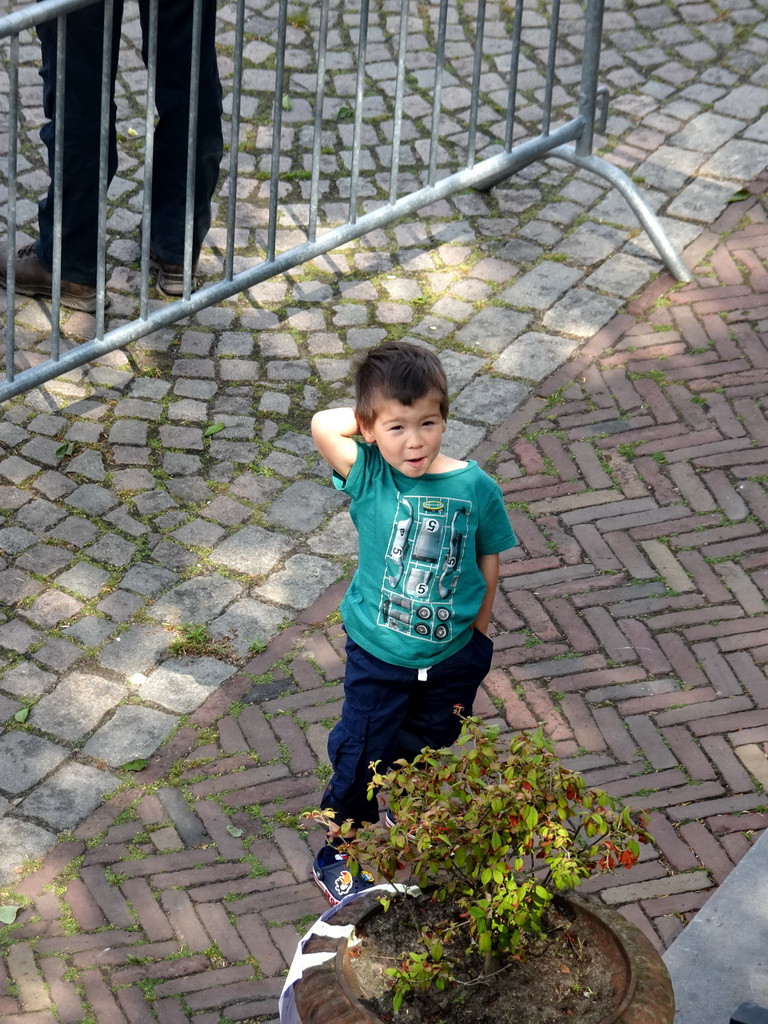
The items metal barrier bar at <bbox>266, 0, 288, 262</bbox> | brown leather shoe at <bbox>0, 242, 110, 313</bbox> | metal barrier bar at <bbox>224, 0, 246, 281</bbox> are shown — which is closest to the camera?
metal barrier bar at <bbox>224, 0, 246, 281</bbox>

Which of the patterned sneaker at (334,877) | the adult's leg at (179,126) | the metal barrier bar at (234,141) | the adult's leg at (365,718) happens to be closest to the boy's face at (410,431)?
the adult's leg at (365,718)

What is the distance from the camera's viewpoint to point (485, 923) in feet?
8.52

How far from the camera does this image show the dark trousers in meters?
5.05

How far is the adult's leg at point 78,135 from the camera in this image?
16.4ft

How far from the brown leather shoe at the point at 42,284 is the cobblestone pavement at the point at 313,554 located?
0.25ft

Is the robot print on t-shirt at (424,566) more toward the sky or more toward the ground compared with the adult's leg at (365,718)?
more toward the sky

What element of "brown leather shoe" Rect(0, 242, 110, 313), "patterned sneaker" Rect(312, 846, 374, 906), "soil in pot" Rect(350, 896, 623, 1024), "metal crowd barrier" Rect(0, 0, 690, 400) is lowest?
"patterned sneaker" Rect(312, 846, 374, 906)

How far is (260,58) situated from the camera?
732 centimetres

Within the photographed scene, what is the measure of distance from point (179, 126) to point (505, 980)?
152 inches

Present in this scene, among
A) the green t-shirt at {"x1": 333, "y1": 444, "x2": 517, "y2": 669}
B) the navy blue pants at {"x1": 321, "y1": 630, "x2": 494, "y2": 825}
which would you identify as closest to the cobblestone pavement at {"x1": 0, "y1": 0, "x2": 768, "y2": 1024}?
the navy blue pants at {"x1": 321, "y1": 630, "x2": 494, "y2": 825}

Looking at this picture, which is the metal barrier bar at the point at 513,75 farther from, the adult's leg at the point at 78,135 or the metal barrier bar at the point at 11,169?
the metal barrier bar at the point at 11,169

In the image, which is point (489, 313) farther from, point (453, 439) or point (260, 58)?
point (260, 58)

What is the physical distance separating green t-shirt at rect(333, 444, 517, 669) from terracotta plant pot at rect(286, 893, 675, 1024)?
2.16 feet

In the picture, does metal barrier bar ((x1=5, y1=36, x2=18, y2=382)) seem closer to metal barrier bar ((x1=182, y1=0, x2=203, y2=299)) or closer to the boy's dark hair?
metal barrier bar ((x1=182, y1=0, x2=203, y2=299))
